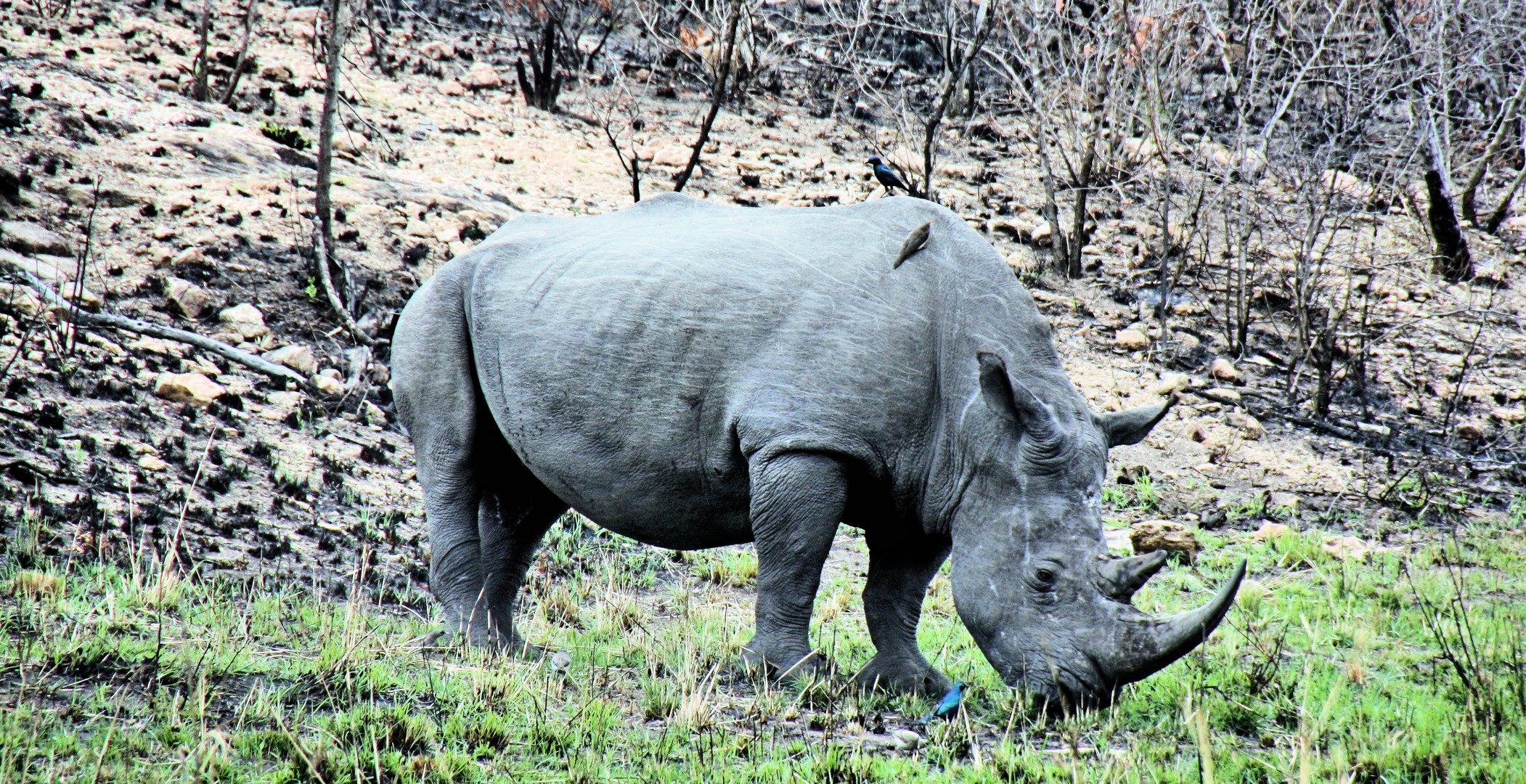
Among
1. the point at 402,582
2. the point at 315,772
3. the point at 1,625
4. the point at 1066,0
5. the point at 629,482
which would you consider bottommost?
the point at 402,582

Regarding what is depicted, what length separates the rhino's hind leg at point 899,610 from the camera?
451cm

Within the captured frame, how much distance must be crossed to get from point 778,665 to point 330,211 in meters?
6.98

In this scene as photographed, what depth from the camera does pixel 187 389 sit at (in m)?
7.73

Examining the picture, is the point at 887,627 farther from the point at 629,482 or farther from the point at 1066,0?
the point at 1066,0

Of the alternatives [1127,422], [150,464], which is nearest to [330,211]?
[150,464]

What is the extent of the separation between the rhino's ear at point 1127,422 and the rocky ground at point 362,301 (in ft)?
11.5

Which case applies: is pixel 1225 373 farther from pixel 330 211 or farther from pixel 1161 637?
pixel 330 211

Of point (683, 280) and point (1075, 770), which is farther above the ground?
point (683, 280)

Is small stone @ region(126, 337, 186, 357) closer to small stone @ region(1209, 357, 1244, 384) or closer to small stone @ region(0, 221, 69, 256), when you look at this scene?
small stone @ region(0, 221, 69, 256)

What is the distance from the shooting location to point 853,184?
1377 cm

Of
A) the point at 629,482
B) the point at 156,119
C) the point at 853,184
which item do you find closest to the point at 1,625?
the point at 629,482

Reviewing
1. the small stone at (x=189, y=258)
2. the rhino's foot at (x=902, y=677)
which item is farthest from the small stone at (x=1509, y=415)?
the small stone at (x=189, y=258)

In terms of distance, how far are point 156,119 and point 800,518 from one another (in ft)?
31.9

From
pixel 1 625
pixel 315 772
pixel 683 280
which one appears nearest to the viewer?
pixel 315 772
